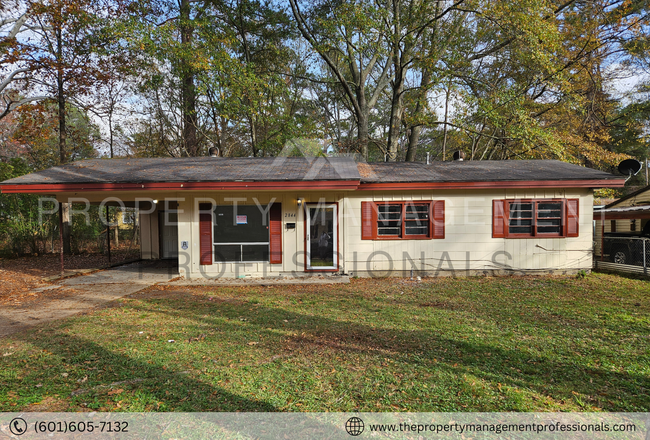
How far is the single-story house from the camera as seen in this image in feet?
28.6

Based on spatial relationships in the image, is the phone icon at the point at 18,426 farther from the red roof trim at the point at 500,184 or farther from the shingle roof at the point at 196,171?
the red roof trim at the point at 500,184

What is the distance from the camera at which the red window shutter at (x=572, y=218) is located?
29.1 feet

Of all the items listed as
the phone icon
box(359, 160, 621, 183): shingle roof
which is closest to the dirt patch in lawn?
the phone icon

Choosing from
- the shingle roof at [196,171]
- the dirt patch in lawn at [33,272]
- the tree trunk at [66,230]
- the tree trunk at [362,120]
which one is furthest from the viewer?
the tree trunk at [362,120]

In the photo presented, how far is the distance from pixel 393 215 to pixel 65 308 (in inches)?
302

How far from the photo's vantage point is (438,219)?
8.96 metres

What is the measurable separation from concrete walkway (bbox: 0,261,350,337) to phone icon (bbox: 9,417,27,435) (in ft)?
9.96

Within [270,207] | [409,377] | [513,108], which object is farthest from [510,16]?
[409,377]

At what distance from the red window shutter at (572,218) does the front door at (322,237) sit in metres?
6.46

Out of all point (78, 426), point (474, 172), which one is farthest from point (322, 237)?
point (78, 426)

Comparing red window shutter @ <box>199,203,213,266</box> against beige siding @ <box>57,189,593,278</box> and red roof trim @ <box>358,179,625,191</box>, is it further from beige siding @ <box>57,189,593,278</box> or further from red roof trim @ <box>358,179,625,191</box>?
red roof trim @ <box>358,179,625,191</box>

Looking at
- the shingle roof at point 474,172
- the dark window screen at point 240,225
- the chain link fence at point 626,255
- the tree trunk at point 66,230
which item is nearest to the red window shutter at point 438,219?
the shingle roof at point 474,172

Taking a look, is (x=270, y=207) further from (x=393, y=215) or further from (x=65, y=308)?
(x=65, y=308)

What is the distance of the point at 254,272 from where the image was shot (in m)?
8.88
